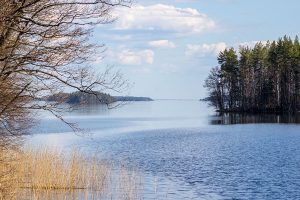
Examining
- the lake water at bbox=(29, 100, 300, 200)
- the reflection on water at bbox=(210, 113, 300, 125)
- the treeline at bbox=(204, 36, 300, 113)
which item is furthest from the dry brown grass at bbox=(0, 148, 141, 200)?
the treeline at bbox=(204, 36, 300, 113)

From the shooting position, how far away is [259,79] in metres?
94.5

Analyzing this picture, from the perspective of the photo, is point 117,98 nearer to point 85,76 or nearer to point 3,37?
point 85,76

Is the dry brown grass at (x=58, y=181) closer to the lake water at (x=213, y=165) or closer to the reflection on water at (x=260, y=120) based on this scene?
the lake water at (x=213, y=165)

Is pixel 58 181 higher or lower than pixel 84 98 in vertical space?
lower

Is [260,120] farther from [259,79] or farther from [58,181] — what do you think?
[58,181]

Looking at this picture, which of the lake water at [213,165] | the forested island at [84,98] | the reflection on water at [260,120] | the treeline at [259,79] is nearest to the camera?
the forested island at [84,98]

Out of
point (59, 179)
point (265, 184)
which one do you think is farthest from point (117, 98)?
point (265, 184)

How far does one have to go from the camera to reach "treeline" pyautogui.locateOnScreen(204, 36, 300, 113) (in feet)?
284

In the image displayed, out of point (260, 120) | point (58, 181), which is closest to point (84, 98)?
point (58, 181)

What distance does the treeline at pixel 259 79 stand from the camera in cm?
8669

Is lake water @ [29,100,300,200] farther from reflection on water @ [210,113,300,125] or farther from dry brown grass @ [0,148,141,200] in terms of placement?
reflection on water @ [210,113,300,125]

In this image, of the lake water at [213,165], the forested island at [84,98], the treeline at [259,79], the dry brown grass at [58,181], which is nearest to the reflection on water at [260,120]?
the treeline at [259,79]

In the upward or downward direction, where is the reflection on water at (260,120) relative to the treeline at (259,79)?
downward

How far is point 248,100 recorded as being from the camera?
313ft
